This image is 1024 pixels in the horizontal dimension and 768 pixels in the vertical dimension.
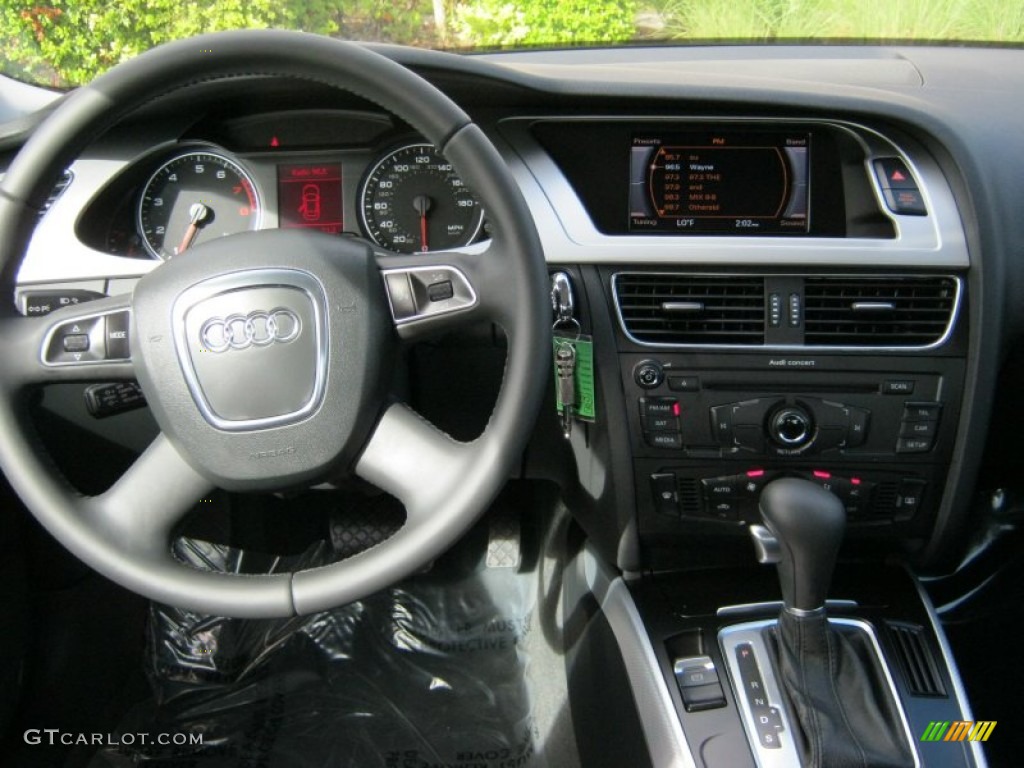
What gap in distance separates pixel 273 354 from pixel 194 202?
2.02 ft

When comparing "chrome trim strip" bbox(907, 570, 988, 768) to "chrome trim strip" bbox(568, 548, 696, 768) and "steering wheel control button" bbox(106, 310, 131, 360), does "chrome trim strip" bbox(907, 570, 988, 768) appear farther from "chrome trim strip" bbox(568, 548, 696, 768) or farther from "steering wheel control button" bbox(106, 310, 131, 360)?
"steering wheel control button" bbox(106, 310, 131, 360)

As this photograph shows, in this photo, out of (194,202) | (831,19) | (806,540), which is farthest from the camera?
(831,19)

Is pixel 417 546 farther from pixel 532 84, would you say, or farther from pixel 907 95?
pixel 907 95

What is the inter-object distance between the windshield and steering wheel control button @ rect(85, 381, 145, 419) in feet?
1.98

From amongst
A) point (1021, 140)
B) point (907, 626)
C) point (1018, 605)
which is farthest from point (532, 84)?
point (1018, 605)

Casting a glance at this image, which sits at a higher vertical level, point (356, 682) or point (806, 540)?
point (806, 540)

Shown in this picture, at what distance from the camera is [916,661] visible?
1.70 m

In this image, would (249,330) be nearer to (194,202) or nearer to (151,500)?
(151,500)

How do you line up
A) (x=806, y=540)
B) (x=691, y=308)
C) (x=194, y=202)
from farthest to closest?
1. (x=194, y=202)
2. (x=691, y=308)
3. (x=806, y=540)

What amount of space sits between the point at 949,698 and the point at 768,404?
0.58 meters

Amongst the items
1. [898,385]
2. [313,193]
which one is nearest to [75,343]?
[313,193]

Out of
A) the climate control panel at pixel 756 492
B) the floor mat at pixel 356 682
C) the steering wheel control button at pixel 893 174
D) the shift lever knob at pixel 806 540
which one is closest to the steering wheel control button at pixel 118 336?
the climate control panel at pixel 756 492

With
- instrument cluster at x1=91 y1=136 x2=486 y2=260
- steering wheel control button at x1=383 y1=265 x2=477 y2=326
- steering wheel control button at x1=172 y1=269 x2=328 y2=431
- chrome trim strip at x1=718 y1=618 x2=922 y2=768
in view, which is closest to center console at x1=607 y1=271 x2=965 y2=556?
chrome trim strip at x1=718 y1=618 x2=922 y2=768

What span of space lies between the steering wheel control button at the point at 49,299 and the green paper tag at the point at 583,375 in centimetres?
82
